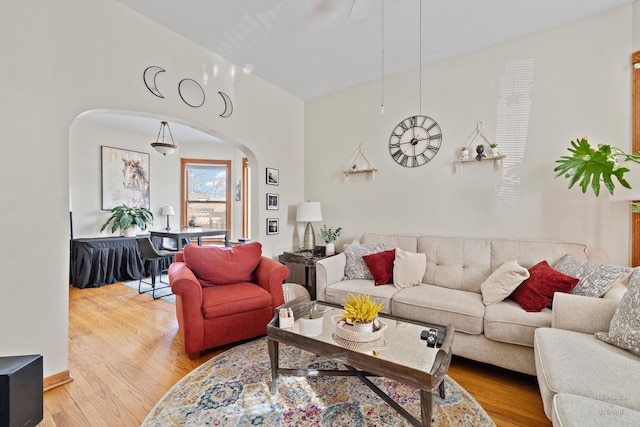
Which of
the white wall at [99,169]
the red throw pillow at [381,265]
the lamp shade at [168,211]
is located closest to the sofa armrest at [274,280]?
the red throw pillow at [381,265]

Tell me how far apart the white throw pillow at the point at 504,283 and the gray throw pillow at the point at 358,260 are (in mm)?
1096

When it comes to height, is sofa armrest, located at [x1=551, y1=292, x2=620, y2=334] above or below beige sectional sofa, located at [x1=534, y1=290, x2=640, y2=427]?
above

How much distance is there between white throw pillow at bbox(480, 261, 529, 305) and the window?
5.09 m

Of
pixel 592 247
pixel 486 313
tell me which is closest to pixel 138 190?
pixel 486 313

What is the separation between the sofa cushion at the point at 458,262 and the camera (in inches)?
103

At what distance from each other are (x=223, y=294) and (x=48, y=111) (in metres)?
1.82

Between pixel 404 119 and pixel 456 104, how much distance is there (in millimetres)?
581

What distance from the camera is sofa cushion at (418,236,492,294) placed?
103 inches

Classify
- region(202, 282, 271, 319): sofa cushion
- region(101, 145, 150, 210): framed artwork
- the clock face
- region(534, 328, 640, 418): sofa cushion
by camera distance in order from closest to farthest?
region(534, 328, 640, 418): sofa cushion
region(202, 282, 271, 319): sofa cushion
the clock face
region(101, 145, 150, 210): framed artwork

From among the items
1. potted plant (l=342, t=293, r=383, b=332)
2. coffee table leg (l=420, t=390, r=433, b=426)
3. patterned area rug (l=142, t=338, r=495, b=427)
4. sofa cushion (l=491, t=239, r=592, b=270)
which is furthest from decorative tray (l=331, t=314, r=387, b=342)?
sofa cushion (l=491, t=239, r=592, b=270)

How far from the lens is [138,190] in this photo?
531cm

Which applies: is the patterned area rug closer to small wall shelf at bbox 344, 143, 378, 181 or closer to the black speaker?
the black speaker

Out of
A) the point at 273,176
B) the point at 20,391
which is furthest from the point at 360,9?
the point at 20,391

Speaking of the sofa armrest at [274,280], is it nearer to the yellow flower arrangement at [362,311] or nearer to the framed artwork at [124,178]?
the yellow flower arrangement at [362,311]
